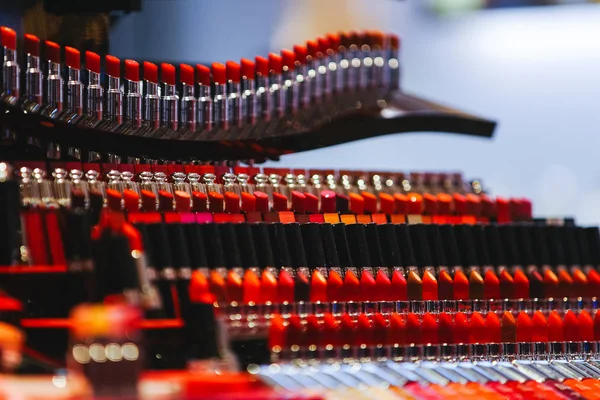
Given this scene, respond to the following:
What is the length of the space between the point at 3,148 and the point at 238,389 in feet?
9.01

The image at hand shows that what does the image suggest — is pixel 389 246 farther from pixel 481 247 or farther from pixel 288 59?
pixel 288 59

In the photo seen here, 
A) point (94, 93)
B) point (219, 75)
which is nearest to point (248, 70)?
point (219, 75)

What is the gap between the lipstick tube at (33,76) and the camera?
5.75 m

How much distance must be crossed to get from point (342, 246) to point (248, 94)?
3.98ft

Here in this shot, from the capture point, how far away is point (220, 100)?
20.8ft

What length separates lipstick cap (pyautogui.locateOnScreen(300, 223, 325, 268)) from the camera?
5.49 m

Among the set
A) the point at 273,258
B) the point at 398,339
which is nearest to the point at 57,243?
the point at 273,258

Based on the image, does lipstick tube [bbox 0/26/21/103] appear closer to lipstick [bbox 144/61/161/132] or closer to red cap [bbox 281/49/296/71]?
lipstick [bbox 144/61/161/132]

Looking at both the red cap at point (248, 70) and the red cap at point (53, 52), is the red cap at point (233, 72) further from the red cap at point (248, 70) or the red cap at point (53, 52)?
the red cap at point (53, 52)

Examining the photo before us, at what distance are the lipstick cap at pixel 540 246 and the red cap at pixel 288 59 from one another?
155 centimetres

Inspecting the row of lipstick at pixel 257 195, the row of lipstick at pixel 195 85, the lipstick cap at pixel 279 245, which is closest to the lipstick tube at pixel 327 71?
the row of lipstick at pixel 195 85

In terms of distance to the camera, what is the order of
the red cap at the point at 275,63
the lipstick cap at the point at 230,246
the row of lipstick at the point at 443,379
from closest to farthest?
the row of lipstick at the point at 443,379 → the lipstick cap at the point at 230,246 → the red cap at the point at 275,63

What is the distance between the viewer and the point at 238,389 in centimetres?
341

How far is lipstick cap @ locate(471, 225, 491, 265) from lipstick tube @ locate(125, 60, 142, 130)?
5.69 feet
